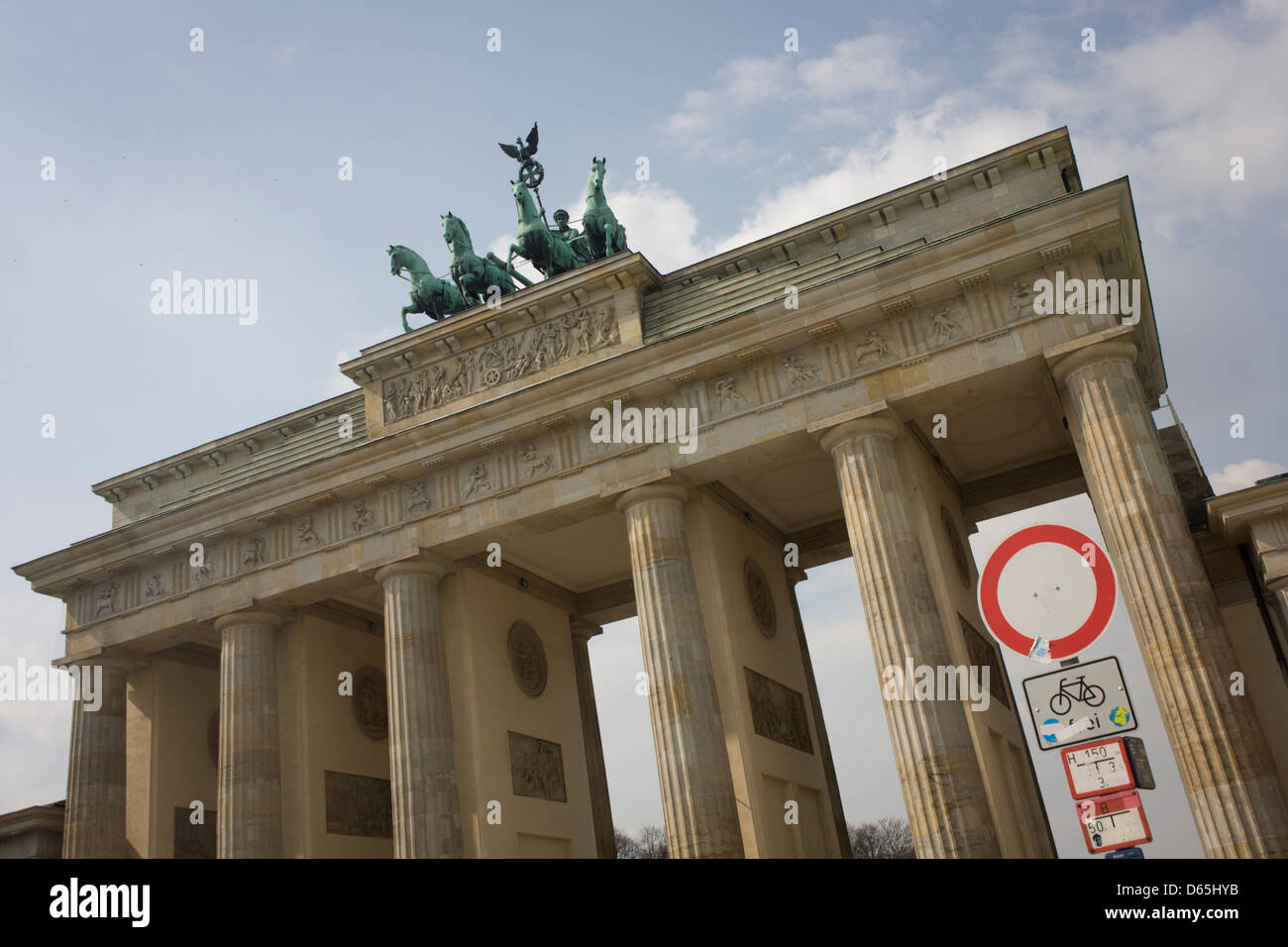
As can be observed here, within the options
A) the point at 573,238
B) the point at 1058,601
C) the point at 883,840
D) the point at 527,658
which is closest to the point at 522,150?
the point at 573,238

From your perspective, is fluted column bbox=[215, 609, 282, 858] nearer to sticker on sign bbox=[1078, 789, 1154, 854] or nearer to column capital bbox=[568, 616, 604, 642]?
column capital bbox=[568, 616, 604, 642]

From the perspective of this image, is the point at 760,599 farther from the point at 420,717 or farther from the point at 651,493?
the point at 420,717

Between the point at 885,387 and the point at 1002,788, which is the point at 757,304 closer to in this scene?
the point at 885,387

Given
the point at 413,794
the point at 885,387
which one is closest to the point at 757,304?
the point at 885,387

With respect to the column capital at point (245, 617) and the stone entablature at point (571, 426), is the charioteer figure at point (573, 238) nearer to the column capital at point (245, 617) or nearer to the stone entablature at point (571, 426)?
the stone entablature at point (571, 426)

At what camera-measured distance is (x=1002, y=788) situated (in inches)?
727

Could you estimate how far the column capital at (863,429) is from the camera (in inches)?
758

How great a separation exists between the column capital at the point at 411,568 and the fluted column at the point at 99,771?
25.3 feet

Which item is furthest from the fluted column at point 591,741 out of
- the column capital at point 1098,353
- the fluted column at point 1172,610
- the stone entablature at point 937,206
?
the column capital at point 1098,353

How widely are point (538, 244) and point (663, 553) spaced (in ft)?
26.5

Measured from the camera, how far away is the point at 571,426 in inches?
852

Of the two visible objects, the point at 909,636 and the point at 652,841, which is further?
the point at 652,841
